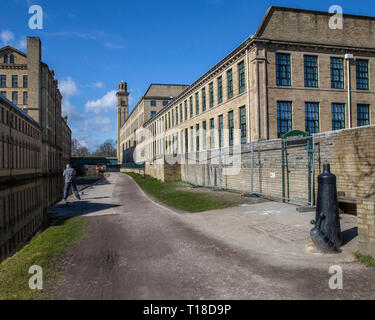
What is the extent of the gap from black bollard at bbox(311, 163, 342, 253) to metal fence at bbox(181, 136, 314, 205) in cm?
419

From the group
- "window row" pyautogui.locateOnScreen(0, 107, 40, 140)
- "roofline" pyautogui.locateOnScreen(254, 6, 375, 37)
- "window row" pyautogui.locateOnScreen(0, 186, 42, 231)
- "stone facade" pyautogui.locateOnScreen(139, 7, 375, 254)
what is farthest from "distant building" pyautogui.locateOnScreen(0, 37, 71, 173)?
"roofline" pyautogui.locateOnScreen(254, 6, 375, 37)

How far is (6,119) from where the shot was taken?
115 ft

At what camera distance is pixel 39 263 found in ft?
18.6

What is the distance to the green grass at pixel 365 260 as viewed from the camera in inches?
202

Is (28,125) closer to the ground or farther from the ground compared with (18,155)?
farther from the ground

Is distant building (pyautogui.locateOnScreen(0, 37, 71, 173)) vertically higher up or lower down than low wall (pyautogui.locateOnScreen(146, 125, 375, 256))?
higher up

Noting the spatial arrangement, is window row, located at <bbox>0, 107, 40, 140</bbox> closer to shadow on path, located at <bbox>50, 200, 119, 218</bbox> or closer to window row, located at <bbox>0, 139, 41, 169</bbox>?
window row, located at <bbox>0, 139, 41, 169</bbox>

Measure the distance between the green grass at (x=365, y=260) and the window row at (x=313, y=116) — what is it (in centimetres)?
1647

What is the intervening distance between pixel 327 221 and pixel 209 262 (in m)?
2.65

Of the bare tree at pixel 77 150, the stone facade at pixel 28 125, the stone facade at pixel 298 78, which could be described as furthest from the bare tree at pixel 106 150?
the stone facade at pixel 298 78

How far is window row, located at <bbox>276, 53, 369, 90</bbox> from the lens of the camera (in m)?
21.5

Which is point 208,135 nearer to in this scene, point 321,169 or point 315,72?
point 315,72

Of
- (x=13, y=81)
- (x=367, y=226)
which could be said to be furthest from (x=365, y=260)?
(x=13, y=81)
